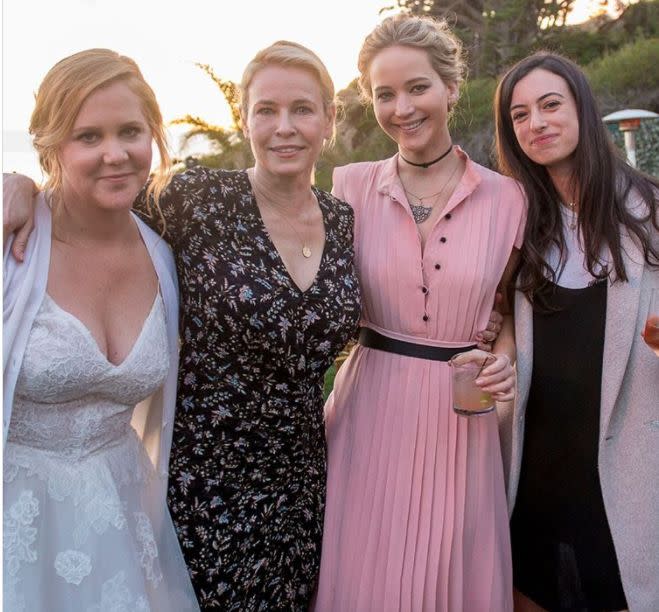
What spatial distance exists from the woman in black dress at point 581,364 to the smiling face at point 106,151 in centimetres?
133

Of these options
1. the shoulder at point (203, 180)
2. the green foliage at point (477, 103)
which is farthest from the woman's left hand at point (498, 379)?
the green foliage at point (477, 103)

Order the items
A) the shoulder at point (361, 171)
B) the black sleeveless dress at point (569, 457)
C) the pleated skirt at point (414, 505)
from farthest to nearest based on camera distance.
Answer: the shoulder at point (361, 171), the black sleeveless dress at point (569, 457), the pleated skirt at point (414, 505)

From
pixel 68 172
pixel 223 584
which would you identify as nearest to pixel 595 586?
pixel 223 584

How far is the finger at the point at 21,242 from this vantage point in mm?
2121

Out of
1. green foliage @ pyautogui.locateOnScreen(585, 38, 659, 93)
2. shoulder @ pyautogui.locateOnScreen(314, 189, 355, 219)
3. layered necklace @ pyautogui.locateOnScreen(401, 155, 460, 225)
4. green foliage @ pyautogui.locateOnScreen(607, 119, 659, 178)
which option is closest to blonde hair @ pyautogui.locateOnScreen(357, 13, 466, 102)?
layered necklace @ pyautogui.locateOnScreen(401, 155, 460, 225)

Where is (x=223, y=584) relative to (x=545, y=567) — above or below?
above

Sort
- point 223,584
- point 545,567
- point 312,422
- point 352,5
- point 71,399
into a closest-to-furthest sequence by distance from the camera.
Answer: point 71,399
point 223,584
point 312,422
point 545,567
point 352,5

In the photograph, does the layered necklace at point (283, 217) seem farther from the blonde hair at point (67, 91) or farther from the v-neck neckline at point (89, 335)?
the v-neck neckline at point (89, 335)

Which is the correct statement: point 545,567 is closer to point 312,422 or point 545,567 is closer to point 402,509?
point 402,509

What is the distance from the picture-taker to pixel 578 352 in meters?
2.76

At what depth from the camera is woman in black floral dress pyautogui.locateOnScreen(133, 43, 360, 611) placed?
2.47 meters

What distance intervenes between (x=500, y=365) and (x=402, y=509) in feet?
1.84

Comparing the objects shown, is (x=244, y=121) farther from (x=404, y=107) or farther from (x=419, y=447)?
(x=419, y=447)

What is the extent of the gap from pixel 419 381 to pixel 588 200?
814 mm
